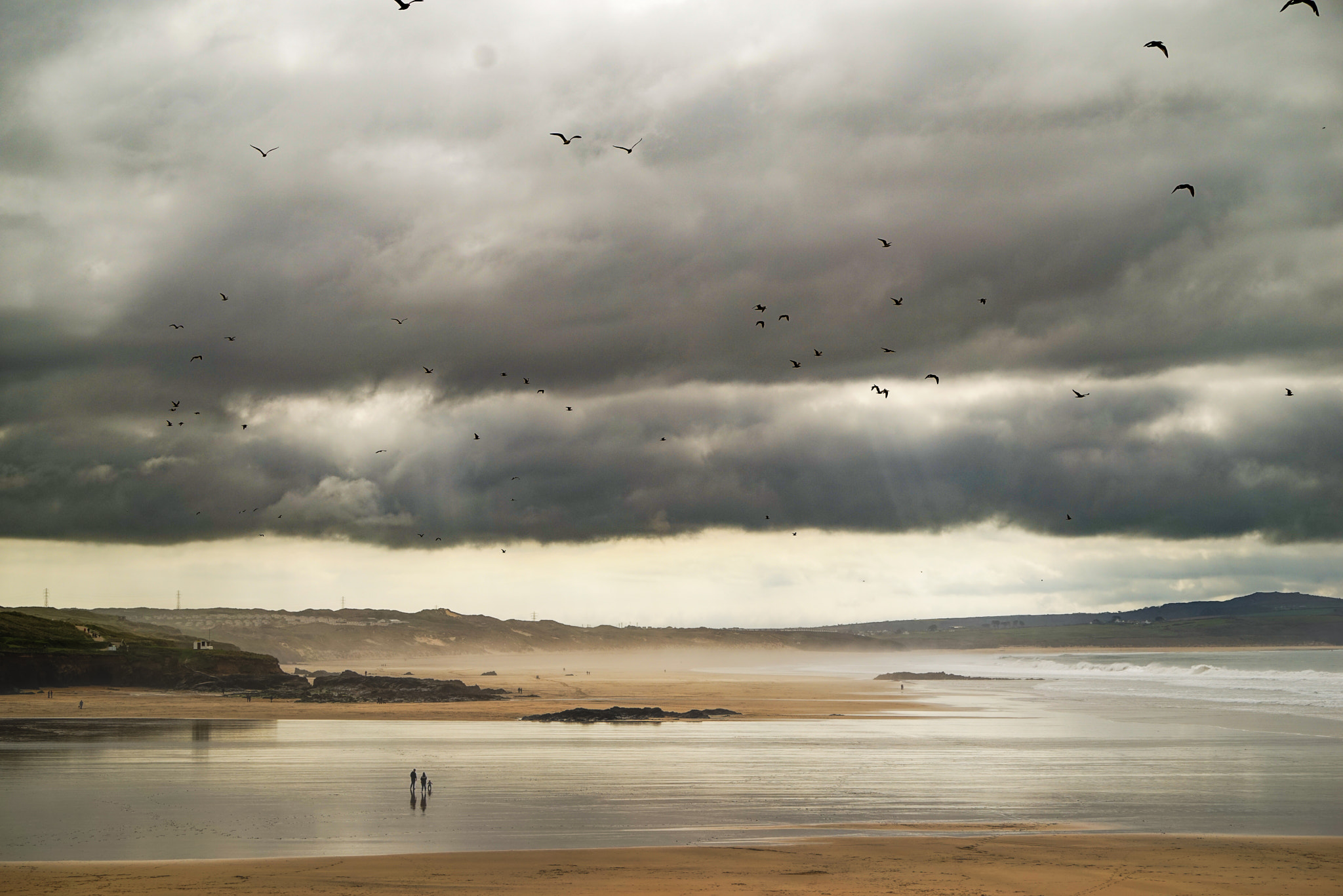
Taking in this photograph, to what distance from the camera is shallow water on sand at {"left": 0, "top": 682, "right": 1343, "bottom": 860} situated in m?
23.8

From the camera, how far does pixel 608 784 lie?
30.9 metres

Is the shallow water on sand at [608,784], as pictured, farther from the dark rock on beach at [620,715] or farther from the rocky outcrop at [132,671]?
the rocky outcrop at [132,671]

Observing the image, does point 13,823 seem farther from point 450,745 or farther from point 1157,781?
point 1157,781

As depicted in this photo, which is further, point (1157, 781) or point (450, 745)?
point (450, 745)

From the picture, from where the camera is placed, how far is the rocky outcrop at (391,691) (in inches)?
2827

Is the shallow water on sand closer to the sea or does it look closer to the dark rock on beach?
the sea

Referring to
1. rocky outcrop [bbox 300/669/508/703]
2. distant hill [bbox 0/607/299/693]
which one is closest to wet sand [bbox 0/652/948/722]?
distant hill [bbox 0/607/299/693]

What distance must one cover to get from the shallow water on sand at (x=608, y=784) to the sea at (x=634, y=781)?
12cm

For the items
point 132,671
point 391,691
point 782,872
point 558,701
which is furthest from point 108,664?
point 782,872

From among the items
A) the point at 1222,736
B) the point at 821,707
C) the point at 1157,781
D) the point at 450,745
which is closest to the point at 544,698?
the point at 821,707

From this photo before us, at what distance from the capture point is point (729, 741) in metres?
42.7

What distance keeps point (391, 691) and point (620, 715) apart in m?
25.0

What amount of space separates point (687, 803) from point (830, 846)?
6.21m

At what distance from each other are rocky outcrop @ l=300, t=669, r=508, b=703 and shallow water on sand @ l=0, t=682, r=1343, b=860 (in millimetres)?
22716
